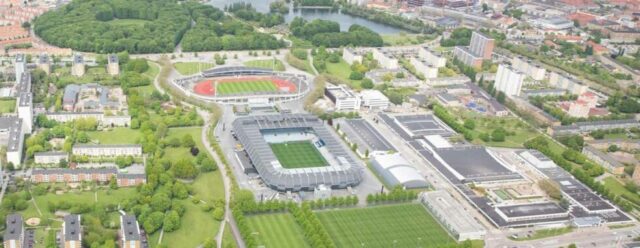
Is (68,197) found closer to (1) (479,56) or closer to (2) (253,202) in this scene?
(2) (253,202)

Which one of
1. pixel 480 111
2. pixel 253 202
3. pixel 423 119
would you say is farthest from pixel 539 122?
pixel 253 202

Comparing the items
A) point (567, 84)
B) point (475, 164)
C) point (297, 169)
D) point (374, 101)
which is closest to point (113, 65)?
point (374, 101)

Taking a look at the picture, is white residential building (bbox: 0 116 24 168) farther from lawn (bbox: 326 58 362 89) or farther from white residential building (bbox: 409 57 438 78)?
white residential building (bbox: 409 57 438 78)

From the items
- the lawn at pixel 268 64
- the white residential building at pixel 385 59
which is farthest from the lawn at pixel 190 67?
the white residential building at pixel 385 59

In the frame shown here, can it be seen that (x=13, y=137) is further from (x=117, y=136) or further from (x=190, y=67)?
(x=190, y=67)

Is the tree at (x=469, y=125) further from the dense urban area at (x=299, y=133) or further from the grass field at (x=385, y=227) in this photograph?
the grass field at (x=385, y=227)
